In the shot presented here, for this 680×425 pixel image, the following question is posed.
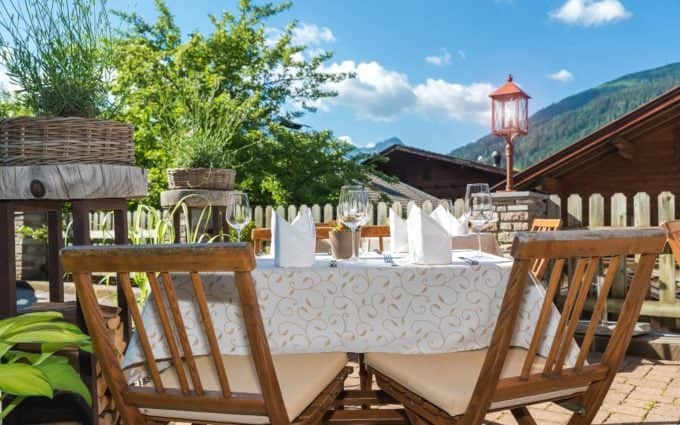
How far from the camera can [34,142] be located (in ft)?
6.06

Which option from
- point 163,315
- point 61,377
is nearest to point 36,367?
point 61,377

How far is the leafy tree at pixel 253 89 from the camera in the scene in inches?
513

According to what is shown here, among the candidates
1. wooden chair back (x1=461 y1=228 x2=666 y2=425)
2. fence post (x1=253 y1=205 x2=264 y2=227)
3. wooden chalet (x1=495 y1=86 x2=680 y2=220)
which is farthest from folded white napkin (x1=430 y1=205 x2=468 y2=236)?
wooden chalet (x1=495 y1=86 x2=680 y2=220)

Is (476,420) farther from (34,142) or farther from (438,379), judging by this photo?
(34,142)

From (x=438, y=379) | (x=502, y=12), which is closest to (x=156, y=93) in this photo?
(x=438, y=379)

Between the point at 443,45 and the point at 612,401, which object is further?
the point at 443,45

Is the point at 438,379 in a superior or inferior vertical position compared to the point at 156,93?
inferior

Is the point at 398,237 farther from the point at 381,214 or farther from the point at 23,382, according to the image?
the point at 381,214

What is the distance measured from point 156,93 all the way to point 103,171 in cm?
1170

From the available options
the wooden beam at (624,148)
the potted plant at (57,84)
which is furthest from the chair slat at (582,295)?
the wooden beam at (624,148)

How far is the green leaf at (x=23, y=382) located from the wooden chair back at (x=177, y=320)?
40 centimetres

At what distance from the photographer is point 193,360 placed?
1387 mm

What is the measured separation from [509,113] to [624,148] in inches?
146

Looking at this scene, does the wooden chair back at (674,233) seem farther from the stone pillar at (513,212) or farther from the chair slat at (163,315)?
the stone pillar at (513,212)
